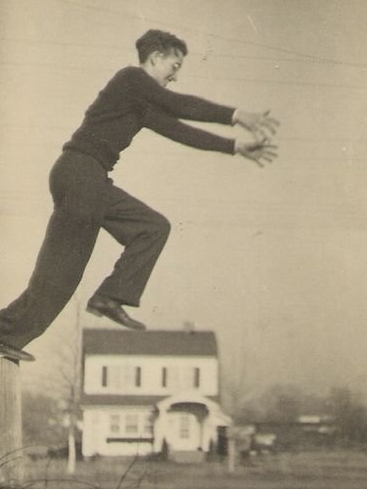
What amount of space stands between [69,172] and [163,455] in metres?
0.93

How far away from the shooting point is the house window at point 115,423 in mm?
2670

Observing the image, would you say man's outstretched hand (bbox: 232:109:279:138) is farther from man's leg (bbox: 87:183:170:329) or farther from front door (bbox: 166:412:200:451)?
front door (bbox: 166:412:200:451)

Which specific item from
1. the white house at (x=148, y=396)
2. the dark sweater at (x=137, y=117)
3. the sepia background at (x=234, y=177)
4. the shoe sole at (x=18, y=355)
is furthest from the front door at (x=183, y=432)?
the dark sweater at (x=137, y=117)

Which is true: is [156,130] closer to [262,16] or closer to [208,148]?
[208,148]

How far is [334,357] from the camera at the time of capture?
9.07ft

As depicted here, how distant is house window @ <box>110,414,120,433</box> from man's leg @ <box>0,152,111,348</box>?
0.36 m

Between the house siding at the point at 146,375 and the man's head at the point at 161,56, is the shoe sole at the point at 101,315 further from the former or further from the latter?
the man's head at the point at 161,56

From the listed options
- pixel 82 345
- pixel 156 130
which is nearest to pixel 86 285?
pixel 82 345

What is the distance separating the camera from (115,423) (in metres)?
2.68

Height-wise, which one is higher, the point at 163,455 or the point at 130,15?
the point at 130,15

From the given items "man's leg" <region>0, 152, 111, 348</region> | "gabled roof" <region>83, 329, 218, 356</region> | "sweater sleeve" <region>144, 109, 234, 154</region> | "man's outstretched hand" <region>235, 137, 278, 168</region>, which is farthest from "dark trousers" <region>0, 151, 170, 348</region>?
"man's outstretched hand" <region>235, 137, 278, 168</region>

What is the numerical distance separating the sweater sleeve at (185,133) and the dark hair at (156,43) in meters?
0.21

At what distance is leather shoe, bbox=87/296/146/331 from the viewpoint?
2.69 meters

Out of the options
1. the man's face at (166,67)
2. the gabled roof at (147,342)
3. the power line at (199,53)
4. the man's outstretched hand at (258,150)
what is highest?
the power line at (199,53)
